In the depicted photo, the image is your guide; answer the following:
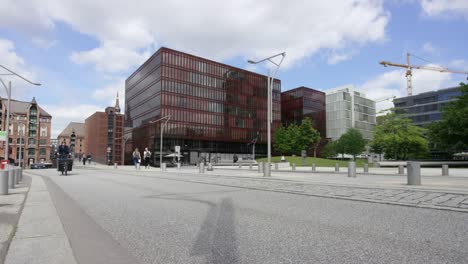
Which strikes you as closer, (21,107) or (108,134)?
(21,107)

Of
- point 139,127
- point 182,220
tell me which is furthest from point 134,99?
point 182,220

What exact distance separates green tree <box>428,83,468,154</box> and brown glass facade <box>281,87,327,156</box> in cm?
5749

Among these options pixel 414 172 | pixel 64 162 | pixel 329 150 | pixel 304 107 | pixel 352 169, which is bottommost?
pixel 352 169

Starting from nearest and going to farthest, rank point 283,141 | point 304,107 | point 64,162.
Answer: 1. point 64,162
2. point 283,141
3. point 304,107

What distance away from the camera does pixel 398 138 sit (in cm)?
5669

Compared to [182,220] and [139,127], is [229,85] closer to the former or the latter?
[139,127]

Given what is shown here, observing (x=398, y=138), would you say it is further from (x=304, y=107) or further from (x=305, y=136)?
(x=304, y=107)

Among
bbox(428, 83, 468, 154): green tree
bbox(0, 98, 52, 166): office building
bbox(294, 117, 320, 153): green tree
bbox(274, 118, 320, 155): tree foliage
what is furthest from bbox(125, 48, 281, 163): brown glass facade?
bbox(0, 98, 52, 166): office building

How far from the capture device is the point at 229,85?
3260 inches

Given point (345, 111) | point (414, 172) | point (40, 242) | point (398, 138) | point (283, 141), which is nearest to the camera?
point (40, 242)

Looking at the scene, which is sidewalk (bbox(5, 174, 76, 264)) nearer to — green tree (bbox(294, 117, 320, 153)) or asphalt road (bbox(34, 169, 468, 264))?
asphalt road (bbox(34, 169, 468, 264))

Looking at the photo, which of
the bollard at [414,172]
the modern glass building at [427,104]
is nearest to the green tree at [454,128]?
the bollard at [414,172]

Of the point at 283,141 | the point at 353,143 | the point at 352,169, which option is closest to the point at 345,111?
the point at 353,143

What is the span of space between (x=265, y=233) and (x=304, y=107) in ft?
328
